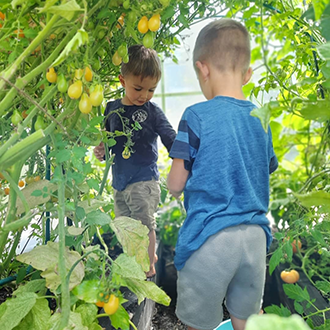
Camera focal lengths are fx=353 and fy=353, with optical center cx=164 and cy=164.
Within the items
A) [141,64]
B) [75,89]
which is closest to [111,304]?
[75,89]

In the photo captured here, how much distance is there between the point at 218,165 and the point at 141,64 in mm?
549

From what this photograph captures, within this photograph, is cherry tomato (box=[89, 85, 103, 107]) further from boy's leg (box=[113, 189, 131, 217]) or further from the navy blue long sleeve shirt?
boy's leg (box=[113, 189, 131, 217])

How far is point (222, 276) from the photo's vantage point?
0.93 metres

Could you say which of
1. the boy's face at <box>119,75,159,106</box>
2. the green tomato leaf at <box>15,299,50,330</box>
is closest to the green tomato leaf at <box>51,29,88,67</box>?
the green tomato leaf at <box>15,299,50,330</box>

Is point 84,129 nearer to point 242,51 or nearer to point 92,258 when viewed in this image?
point 92,258

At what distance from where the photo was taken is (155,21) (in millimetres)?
719

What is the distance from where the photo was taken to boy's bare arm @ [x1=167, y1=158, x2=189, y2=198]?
0.95 meters

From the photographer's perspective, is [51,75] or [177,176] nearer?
[51,75]

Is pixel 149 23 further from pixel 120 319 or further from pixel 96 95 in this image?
pixel 120 319

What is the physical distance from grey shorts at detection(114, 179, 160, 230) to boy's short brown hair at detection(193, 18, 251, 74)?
1.96 feet

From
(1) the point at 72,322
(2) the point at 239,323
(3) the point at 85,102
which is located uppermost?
(3) the point at 85,102

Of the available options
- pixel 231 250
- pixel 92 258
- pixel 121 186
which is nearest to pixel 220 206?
pixel 231 250

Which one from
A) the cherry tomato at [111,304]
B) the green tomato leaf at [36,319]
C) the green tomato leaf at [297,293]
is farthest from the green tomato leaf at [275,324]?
the green tomato leaf at [297,293]

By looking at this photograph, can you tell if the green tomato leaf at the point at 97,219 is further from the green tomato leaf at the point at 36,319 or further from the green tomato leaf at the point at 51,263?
the green tomato leaf at the point at 36,319
